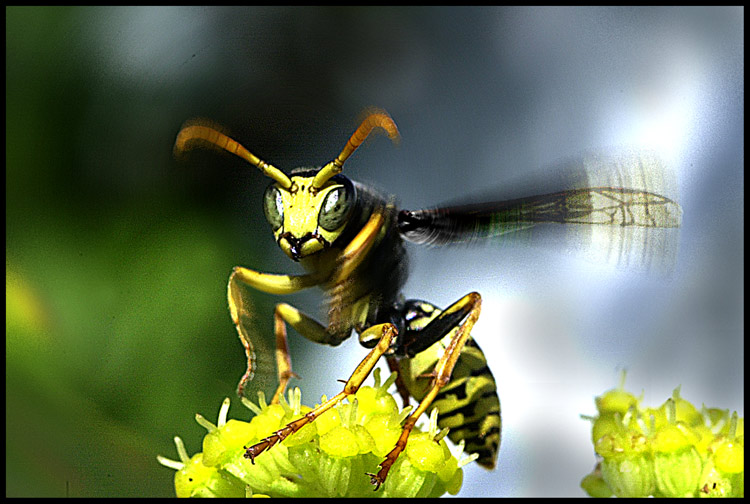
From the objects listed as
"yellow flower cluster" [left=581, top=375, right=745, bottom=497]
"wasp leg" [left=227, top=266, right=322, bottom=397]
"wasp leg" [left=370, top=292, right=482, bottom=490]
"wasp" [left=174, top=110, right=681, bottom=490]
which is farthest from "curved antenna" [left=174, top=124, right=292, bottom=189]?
"yellow flower cluster" [left=581, top=375, right=745, bottom=497]

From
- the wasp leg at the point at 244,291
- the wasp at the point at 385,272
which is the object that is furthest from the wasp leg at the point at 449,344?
the wasp leg at the point at 244,291

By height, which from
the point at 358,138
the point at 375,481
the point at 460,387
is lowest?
the point at 375,481

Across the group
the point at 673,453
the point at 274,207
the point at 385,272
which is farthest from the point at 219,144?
the point at 673,453

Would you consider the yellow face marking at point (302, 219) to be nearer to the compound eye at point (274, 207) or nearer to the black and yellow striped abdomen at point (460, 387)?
the compound eye at point (274, 207)

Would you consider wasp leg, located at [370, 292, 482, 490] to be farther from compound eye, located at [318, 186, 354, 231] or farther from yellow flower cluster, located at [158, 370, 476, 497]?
compound eye, located at [318, 186, 354, 231]

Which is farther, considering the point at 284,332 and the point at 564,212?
the point at 284,332

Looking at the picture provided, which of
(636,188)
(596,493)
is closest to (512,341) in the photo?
(596,493)

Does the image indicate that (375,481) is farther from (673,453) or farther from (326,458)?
(673,453)

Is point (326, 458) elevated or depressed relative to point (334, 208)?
depressed
